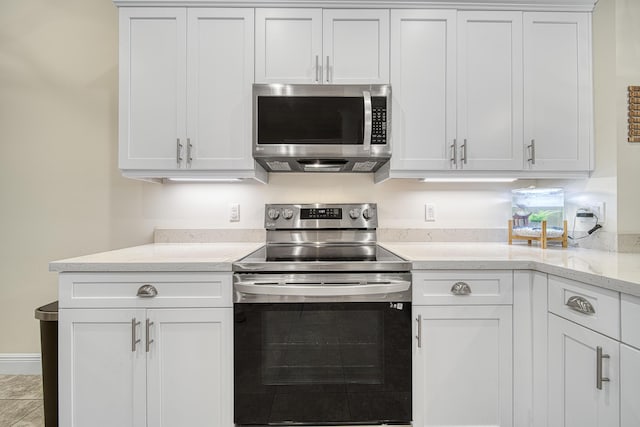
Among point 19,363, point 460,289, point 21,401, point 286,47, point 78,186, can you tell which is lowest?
point 21,401

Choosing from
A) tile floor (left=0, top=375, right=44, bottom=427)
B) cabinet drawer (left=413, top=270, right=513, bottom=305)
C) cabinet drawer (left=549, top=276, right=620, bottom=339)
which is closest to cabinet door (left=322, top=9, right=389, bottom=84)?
cabinet drawer (left=413, top=270, right=513, bottom=305)

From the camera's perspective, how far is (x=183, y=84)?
1.93 m

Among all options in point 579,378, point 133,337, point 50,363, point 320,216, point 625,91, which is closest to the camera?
point 579,378

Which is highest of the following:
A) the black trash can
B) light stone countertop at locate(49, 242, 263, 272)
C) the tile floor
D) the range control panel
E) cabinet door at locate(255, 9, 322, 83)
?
cabinet door at locate(255, 9, 322, 83)

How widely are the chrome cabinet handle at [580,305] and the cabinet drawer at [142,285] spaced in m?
1.35

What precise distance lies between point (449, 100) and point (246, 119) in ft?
3.65

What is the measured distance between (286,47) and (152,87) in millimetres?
756

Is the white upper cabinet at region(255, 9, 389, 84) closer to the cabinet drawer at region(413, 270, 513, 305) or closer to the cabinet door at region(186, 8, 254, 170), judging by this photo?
the cabinet door at region(186, 8, 254, 170)

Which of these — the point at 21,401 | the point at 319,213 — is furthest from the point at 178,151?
the point at 21,401

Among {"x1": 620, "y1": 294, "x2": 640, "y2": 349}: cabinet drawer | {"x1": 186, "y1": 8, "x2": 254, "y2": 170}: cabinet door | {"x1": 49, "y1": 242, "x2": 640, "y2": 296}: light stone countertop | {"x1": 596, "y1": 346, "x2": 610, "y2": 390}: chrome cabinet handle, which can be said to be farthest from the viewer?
{"x1": 186, "y1": 8, "x2": 254, "y2": 170}: cabinet door

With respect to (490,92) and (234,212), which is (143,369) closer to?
(234,212)

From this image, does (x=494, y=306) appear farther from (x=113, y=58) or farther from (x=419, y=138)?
(x=113, y=58)

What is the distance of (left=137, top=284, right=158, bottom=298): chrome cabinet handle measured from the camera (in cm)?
153

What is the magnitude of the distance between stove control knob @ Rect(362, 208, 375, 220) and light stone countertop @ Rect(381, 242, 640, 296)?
242mm
